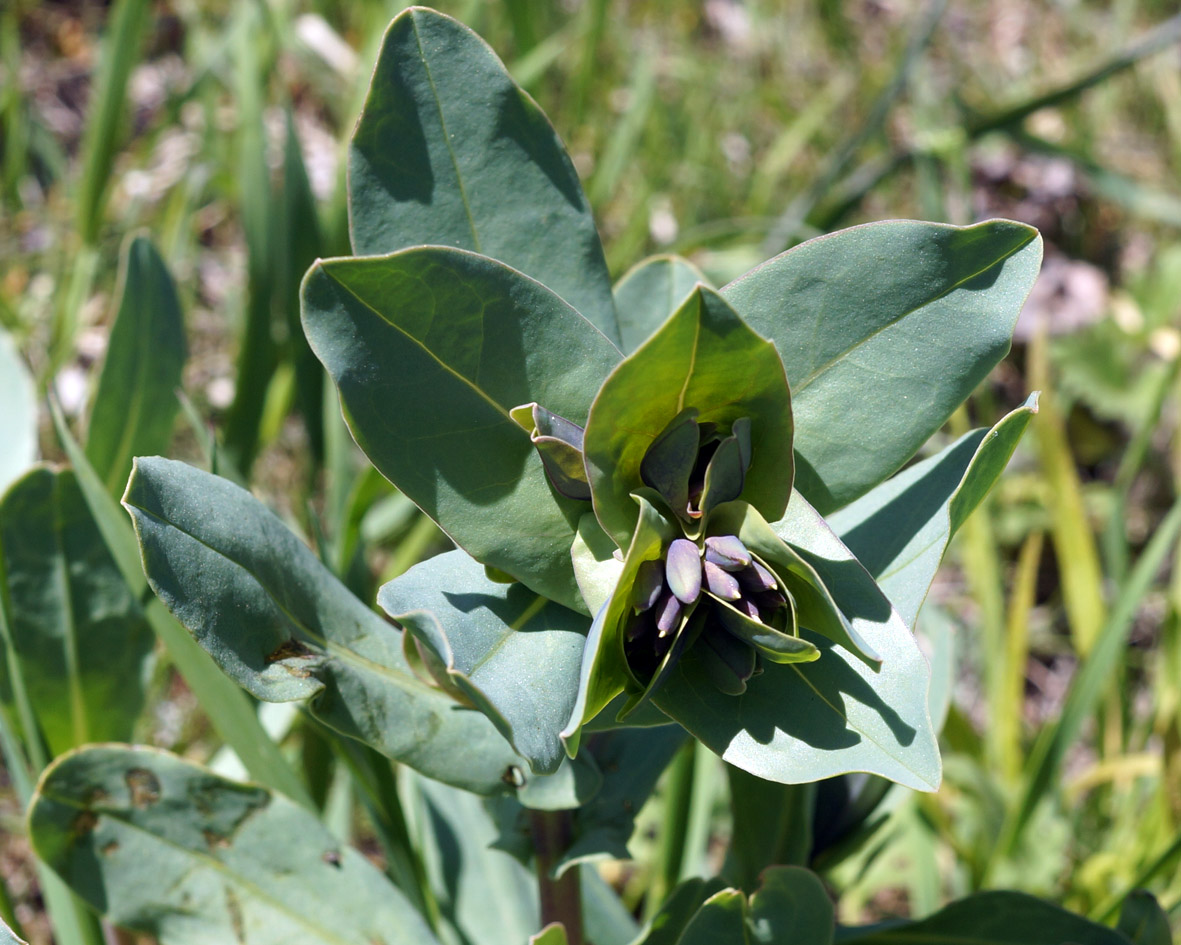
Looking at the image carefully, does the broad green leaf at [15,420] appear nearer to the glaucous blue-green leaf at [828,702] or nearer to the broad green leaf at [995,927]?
the glaucous blue-green leaf at [828,702]

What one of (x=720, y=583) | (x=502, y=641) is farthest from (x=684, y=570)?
(x=502, y=641)

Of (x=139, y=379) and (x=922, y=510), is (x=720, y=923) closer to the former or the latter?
(x=922, y=510)

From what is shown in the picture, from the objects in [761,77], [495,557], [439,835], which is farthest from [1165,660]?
[761,77]

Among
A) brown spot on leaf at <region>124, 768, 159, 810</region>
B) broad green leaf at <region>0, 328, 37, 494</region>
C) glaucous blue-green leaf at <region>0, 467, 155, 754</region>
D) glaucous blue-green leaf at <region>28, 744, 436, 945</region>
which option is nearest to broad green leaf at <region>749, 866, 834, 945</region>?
glaucous blue-green leaf at <region>28, 744, 436, 945</region>

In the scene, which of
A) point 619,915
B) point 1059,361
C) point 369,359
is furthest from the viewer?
point 1059,361

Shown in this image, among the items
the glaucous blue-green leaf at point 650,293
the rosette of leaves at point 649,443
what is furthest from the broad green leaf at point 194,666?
the glaucous blue-green leaf at point 650,293

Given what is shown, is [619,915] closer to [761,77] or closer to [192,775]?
[192,775]
